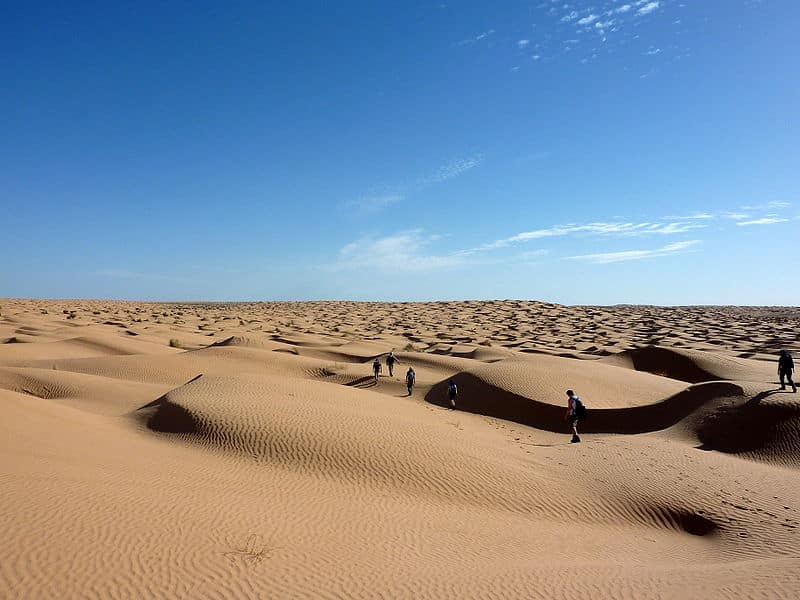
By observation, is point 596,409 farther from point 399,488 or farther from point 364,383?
point 399,488

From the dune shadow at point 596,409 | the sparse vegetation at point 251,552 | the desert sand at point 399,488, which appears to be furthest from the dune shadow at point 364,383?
the sparse vegetation at point 251,552

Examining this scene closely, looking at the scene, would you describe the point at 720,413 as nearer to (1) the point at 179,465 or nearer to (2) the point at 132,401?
(1) the point at 179,465

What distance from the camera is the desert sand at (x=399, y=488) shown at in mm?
5930

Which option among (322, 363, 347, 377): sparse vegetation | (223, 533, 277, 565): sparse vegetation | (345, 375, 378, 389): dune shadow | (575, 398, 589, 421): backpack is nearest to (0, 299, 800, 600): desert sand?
(223, 533, 277, 565): sparse vegetation

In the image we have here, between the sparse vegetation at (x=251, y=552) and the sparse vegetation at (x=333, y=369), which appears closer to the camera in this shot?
the sparse vegetation at (x=251, y=552)

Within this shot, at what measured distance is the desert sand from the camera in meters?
5.93

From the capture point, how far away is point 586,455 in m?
13.0

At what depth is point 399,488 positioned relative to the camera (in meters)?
10.2

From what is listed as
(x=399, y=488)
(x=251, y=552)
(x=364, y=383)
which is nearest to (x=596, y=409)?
(x=364, y=383)

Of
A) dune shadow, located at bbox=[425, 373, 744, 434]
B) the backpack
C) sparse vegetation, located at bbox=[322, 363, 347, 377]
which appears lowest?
dune shadow, located at bbox=[425, 373, 744, 434]

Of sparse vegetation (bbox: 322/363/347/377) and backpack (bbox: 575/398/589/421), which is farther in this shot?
sparse vegetation (bbox: 322/363/347/377)

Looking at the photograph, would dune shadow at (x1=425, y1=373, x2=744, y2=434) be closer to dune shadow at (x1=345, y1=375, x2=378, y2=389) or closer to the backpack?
dune shadow at (x1=345, y1=375, x2=378, y2=389)

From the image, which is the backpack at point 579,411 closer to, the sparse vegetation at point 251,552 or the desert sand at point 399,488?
the desert sand at point 399,488

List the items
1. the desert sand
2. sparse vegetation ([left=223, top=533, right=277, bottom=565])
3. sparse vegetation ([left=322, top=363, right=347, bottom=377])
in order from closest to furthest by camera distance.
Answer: the desert sand → sparse vegetation ([left=223, top=533, right=277, bottom=565]) → sparse vegetation ([left=322, top=363, right=347, bottom=377])
